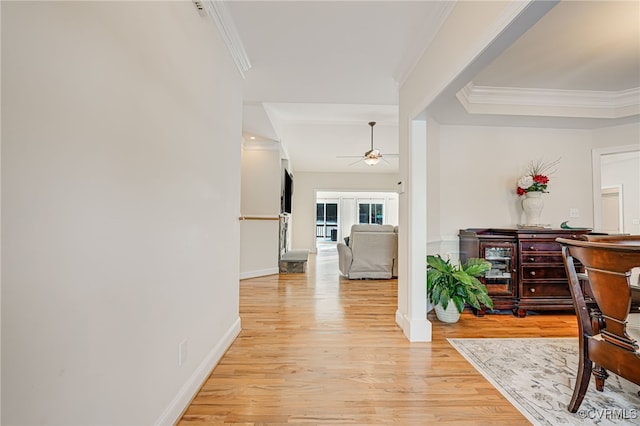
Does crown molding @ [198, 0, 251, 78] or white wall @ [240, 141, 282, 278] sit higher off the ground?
crown molding @ [198, 0, 251, 78]

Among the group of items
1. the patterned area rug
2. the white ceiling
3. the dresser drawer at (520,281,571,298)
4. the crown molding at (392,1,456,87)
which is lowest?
the patterned area rug

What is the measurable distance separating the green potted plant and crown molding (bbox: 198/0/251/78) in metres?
2.62

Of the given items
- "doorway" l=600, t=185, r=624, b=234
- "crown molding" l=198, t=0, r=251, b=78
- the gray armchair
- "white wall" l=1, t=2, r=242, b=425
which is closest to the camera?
"white wall" l=1, t=2, r=242, b=425

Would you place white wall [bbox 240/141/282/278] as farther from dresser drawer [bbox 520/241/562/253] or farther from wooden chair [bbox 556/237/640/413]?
wooden chair [bbox 556/237/640/413]

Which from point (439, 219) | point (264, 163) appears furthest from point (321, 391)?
point (264, 163)

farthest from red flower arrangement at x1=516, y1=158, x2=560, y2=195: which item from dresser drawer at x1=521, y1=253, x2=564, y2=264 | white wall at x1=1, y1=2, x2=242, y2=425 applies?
white wall at x1=1, y1=2, x2=242, y2=425

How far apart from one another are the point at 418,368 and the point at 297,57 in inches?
105

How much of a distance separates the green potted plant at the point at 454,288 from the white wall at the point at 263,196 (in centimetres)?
319

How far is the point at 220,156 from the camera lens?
2051mm

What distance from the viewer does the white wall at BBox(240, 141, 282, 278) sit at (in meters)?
5.23

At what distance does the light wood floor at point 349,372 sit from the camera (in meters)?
1.50

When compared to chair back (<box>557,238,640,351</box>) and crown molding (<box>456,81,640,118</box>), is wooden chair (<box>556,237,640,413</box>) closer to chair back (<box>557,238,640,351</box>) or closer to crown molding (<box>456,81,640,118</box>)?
chair back (<box>557,238,640,351</box>)

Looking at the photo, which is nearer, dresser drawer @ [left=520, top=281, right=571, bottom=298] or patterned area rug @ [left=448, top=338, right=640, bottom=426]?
patterned area rug @ [left=448, top=338, right=640, bottom=426]

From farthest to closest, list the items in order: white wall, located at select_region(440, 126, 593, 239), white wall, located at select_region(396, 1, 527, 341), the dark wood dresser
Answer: white wall, located at select_region(440, 126, 593, 239), the dark wood dresser, white wall, located at select_region(396, 1, 527, 341)
